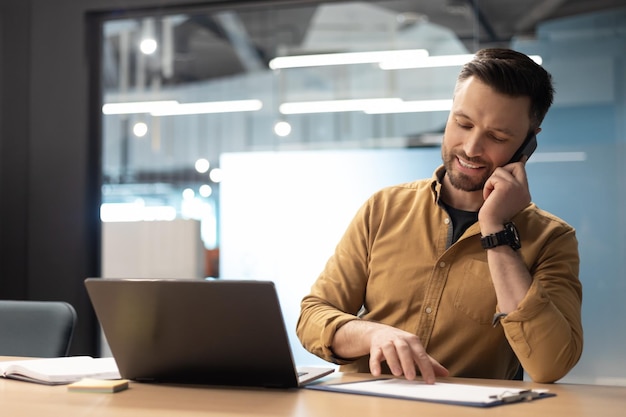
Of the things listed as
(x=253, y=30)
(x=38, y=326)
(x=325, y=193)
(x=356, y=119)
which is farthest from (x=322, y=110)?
(x=38, y=326)

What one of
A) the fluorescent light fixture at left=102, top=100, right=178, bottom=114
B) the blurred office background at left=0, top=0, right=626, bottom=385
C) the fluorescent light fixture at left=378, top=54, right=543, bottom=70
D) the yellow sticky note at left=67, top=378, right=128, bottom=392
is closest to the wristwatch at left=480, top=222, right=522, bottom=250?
the yellow sticky note at left=67, top=378, right=128, bottom=392

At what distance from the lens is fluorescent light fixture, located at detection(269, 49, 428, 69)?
446 centimetres

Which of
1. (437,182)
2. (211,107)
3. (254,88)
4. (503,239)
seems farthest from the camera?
(254,88)

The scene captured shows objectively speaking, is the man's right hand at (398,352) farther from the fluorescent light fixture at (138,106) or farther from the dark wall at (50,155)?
the fluorescent light fixture at (138,106)

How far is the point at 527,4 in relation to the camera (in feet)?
12.8

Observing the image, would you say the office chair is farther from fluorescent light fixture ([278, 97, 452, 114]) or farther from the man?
fluorescent light fixture ([278, 97, 452, 114])

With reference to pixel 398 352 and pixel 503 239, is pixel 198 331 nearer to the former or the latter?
pixel 398 352

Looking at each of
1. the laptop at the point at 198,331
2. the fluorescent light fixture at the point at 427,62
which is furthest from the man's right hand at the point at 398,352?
the fluorescent light fixture at the point at 427,62

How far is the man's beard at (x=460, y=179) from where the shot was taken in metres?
2.16

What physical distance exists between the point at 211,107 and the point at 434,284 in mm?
3247

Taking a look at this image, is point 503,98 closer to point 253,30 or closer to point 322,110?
point 322,110

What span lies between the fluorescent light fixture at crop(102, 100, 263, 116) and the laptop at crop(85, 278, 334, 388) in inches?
137

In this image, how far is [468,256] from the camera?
6.98 ft

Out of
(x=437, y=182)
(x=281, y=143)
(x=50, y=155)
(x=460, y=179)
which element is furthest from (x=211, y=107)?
(x=460, y=179)
